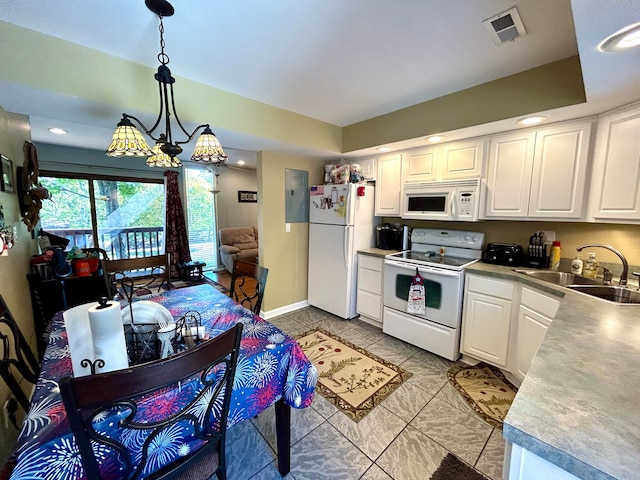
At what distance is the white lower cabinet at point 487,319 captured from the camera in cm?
212

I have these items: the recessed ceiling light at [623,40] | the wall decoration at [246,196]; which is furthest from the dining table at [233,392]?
the wall decoration at [246,196]

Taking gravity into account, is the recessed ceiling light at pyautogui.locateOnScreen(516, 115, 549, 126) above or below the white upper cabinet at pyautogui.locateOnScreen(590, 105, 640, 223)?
above

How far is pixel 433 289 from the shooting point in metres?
2.45

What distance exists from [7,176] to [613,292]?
14.0 feet

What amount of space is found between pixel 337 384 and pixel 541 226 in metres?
2.33

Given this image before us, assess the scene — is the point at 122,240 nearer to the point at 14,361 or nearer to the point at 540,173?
the point at 14,361

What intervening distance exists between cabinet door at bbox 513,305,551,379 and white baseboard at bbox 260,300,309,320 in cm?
247

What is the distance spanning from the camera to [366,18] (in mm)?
1415

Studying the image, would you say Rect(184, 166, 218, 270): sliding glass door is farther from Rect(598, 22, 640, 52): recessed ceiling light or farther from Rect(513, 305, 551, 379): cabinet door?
Rect(598, 22, 640, 52): recessed ceiling light

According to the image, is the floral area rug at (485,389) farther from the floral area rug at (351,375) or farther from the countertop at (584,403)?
the countertop at (584,403)

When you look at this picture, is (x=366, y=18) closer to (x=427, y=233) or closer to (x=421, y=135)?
(x=421, y=135)

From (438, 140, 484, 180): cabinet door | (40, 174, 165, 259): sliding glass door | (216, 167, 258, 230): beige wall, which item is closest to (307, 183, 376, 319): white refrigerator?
(438, 140, 484, 180): cabinet door

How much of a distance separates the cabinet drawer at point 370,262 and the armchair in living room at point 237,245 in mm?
2891

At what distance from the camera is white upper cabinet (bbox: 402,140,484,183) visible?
2.47m
